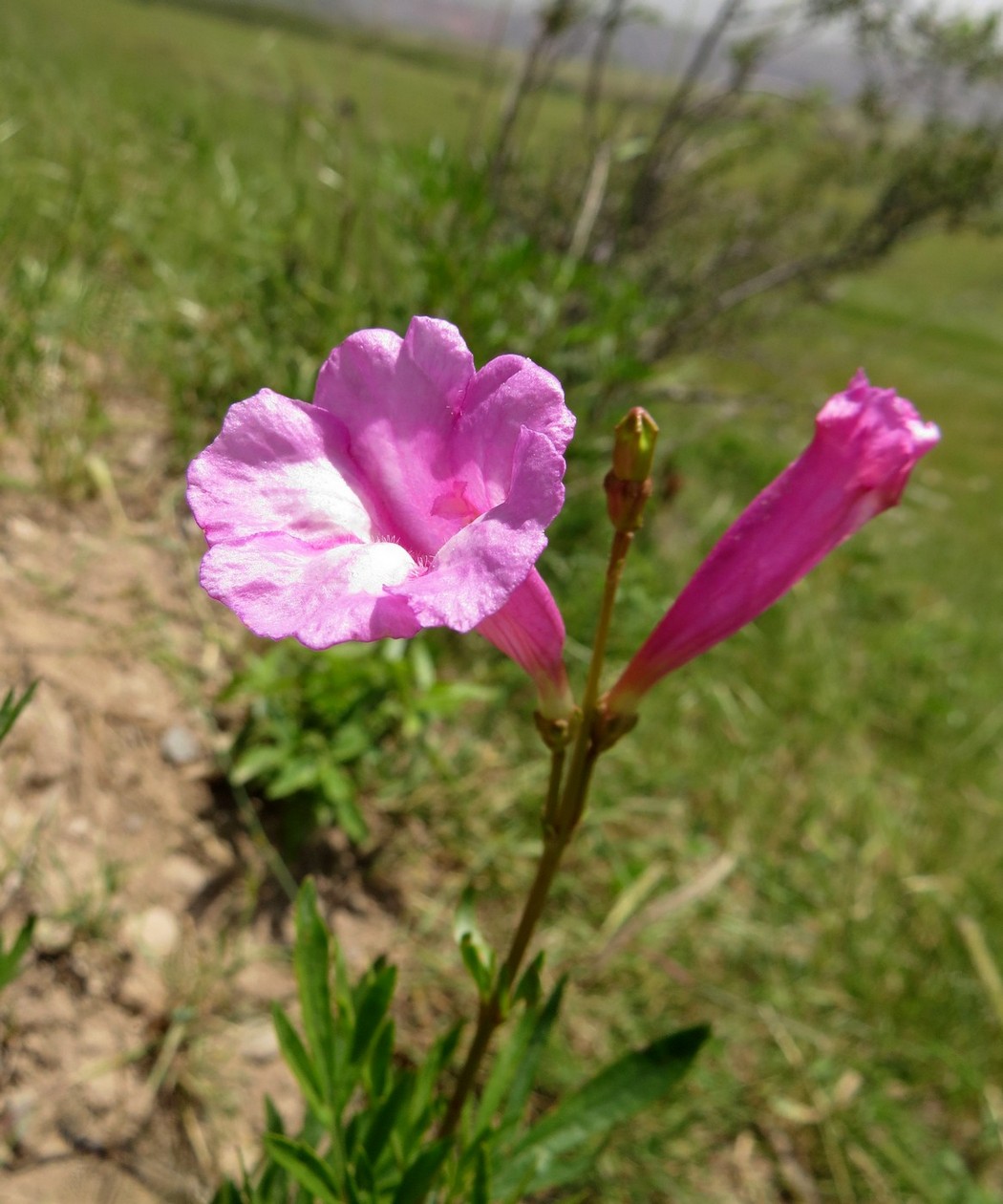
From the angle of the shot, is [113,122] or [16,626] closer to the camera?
[16,626]

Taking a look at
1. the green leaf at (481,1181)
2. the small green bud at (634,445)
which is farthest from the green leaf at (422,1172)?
the small green bud at (634,445)

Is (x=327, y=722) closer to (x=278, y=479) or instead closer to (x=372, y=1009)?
(x=372, y=1009)

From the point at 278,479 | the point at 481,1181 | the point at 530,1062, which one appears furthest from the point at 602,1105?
the point at 278,479

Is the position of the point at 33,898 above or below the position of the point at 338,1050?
below

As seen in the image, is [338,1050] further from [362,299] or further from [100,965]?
[362,299]

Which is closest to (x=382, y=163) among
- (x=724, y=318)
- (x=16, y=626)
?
(x=16, y=626)

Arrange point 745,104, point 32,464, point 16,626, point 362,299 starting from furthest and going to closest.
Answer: point 745,104 < point 362,299 < point 32,464 < point 16,626

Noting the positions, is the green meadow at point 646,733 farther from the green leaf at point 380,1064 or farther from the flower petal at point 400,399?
the flower petal at point 400,399
